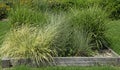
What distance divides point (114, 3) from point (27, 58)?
7209mm

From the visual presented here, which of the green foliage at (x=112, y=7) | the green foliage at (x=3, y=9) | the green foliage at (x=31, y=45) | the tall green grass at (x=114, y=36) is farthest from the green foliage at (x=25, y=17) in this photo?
the green foliage at (x=112, y=7)

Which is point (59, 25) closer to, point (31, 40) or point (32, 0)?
point (31, 40)

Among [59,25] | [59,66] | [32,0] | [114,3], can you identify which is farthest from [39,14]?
[114,3]

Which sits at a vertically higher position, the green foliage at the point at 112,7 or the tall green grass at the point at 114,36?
the green foliage at the point at 112,7

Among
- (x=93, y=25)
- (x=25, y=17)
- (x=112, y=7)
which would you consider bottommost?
(x=93, y=25)

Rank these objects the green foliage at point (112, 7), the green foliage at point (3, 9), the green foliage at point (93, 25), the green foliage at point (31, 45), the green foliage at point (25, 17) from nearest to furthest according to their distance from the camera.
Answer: the green foliage at point (31, 45) < the green foliage at point (93, 25) < the green foliage at point (25, 17) < the green foliage at point (3, 9) < the green foliage at point (112, 7)

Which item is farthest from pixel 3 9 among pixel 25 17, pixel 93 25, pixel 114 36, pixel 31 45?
pixel 31 45

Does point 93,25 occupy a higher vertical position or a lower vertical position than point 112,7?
lower

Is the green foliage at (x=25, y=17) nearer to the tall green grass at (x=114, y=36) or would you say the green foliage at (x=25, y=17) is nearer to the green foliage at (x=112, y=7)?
the tall green grass at (x=114, y=36)

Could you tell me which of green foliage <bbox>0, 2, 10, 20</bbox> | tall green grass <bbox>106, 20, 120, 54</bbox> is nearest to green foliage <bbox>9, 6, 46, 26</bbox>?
tall green grass <bbox>106, 20, 120, 54</bbox>

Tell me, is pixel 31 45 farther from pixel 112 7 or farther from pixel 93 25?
pixel 112 7

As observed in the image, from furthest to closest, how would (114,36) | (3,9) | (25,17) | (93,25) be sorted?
(3,9)
(114,36)
(25,17)
(93,25)

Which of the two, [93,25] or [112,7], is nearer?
[93,25]

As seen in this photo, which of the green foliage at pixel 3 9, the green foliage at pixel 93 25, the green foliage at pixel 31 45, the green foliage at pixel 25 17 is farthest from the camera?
the green foliage at pixel 3 9
